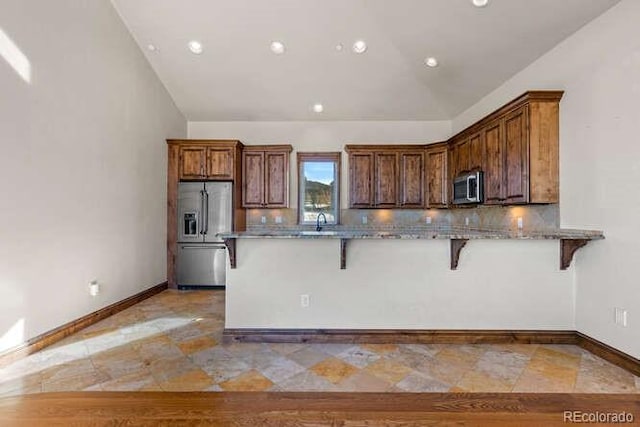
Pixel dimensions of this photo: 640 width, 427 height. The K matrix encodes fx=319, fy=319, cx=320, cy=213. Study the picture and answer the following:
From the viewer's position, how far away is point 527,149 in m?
3.20

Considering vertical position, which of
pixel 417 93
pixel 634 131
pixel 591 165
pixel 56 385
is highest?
pixel 417 93

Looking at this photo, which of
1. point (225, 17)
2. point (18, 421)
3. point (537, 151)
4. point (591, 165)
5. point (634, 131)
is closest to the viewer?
point (18, 421)

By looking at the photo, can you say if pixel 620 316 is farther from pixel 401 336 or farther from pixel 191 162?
pixel 191 162

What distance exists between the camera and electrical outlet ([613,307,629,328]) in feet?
8.43

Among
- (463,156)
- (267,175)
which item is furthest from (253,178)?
(463,156)

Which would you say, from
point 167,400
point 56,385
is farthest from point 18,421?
point 56,385

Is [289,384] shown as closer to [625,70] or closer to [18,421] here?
[18,421]

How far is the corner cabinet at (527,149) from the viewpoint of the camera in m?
3.17

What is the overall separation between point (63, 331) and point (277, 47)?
162 inches

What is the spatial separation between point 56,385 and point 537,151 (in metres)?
4.55

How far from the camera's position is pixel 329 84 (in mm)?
4996

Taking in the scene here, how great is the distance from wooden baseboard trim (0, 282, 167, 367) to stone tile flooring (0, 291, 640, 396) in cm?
7

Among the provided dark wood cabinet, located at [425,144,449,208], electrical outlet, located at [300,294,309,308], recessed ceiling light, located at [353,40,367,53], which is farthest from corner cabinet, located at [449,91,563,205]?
electrical outlet, located at [300,294,309,308]

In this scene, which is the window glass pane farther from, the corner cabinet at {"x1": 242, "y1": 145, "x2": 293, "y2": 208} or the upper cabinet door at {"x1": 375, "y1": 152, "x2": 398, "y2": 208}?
the upper cabinet door at {"x1": 375, "y1": 152, "x2": 398, "y2": 208}
